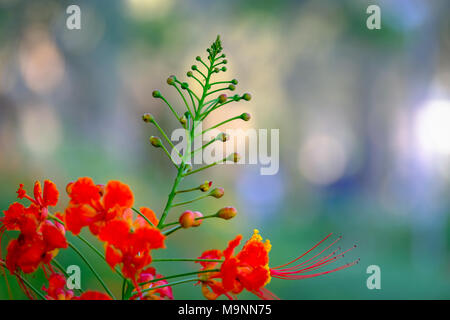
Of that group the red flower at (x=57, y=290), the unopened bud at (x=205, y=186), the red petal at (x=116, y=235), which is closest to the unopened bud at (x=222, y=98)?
the unopened bud at (x=205, y=186)

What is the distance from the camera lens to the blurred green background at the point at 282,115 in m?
4.56

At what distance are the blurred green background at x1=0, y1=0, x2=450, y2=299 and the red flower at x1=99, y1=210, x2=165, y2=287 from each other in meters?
2.51

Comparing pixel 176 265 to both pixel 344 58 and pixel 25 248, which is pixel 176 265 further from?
pixel 344 58

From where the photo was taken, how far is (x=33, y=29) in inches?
194

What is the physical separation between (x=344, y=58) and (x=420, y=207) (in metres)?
3.03

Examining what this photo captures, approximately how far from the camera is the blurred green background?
4.56m

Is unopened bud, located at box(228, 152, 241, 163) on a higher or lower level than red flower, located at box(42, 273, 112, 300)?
higher

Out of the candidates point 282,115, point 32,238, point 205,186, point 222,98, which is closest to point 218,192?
point 205,186

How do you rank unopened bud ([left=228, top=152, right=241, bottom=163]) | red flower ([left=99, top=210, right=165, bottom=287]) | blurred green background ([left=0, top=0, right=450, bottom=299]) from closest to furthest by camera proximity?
red flower ([left=99, top=210, right=165, bottom=287]) → unopened bud ([left=228, top=152, right=241, bottom=163]) → blurred green background ([left=0, top=0, right=450, bottom=299])

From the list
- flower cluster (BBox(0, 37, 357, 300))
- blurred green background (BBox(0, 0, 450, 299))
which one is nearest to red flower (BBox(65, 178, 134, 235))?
flower cluster (BBox(0, 37, 357, 300))

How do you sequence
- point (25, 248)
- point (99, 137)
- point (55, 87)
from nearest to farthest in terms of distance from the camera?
point (25, 248), point (55, 87), point (99, 137)

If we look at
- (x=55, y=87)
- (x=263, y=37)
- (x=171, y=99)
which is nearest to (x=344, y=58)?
(x=263, y=37)

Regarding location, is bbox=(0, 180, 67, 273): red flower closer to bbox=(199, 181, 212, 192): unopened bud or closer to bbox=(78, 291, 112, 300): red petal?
bbox=(78, 291, 112, 300): red petal

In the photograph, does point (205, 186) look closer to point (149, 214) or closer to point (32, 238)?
point (149, 214)
